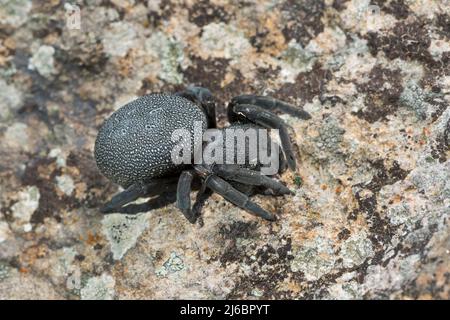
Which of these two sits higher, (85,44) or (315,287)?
(85,44)

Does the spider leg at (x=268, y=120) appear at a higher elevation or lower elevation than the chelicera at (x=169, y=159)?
higher

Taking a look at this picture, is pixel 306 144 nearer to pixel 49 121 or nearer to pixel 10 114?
pixel 49 121

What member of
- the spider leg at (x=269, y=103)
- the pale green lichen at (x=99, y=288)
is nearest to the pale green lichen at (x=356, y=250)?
the spider leg at (x=269, y=103)

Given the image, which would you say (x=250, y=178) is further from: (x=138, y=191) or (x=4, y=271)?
(x=4, y=271)

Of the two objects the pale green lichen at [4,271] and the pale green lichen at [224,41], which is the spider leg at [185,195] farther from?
the pale green lichen at [4,271]

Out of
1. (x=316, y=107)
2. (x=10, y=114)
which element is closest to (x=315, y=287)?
(x=316, y=107)

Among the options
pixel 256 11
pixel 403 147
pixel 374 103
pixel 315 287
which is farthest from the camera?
pixel 256 11
